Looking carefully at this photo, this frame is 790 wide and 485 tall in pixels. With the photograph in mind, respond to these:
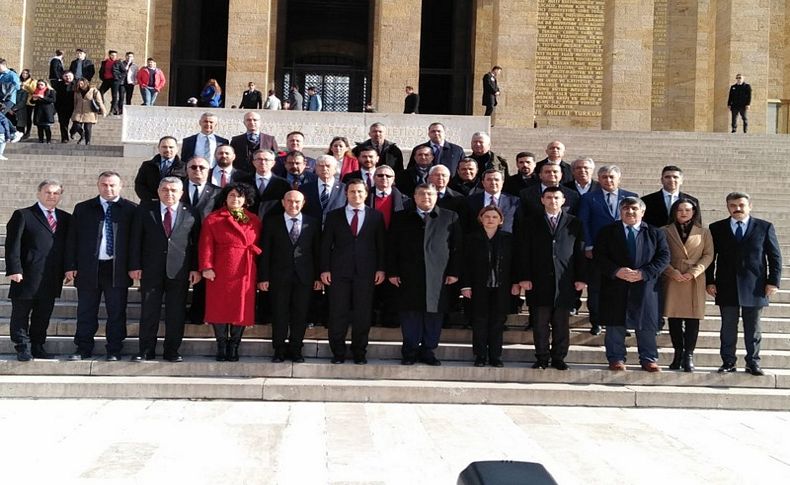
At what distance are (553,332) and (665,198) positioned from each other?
1948mm

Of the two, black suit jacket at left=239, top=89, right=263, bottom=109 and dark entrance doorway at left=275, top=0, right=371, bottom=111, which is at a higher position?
dark entrance doorway at left=275, top=0, right=371, bottom=111

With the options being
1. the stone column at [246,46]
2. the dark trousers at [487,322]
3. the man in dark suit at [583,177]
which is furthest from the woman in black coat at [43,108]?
the dark trousers at [487,322]

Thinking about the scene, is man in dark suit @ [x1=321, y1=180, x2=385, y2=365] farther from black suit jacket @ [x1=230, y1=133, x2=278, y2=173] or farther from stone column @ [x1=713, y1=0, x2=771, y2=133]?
stone column @ [x1=713, y1=0, x2=771, y2=133]

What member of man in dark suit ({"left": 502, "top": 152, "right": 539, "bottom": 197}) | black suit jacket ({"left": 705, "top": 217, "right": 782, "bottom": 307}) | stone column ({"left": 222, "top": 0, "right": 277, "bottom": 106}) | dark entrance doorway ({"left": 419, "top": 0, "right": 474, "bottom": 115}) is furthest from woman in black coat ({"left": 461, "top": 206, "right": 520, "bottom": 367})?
dark entrance doorway ({"left": 419, "top": 0, "right": 474, "bottom": 115})

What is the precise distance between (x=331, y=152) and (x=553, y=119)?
661 inches

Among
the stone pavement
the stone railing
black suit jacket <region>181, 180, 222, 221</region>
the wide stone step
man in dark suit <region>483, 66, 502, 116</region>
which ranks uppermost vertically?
man in dark suit <region>483, 66, 502, 116</region>

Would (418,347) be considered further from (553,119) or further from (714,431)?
(553,119)

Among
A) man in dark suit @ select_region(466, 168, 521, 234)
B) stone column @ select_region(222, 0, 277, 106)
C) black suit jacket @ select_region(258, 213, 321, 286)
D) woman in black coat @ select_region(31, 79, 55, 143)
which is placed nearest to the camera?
black suit jacket @ select_region(258, 213, 321, 286)

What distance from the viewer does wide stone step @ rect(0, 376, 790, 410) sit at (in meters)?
6.12

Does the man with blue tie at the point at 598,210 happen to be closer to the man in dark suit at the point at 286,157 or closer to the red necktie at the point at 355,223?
the red necktie at the point at 355,223

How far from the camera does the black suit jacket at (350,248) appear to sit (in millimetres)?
6770

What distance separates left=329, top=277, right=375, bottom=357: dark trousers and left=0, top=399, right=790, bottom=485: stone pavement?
79 cm

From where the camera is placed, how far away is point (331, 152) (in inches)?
327

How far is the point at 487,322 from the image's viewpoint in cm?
689
